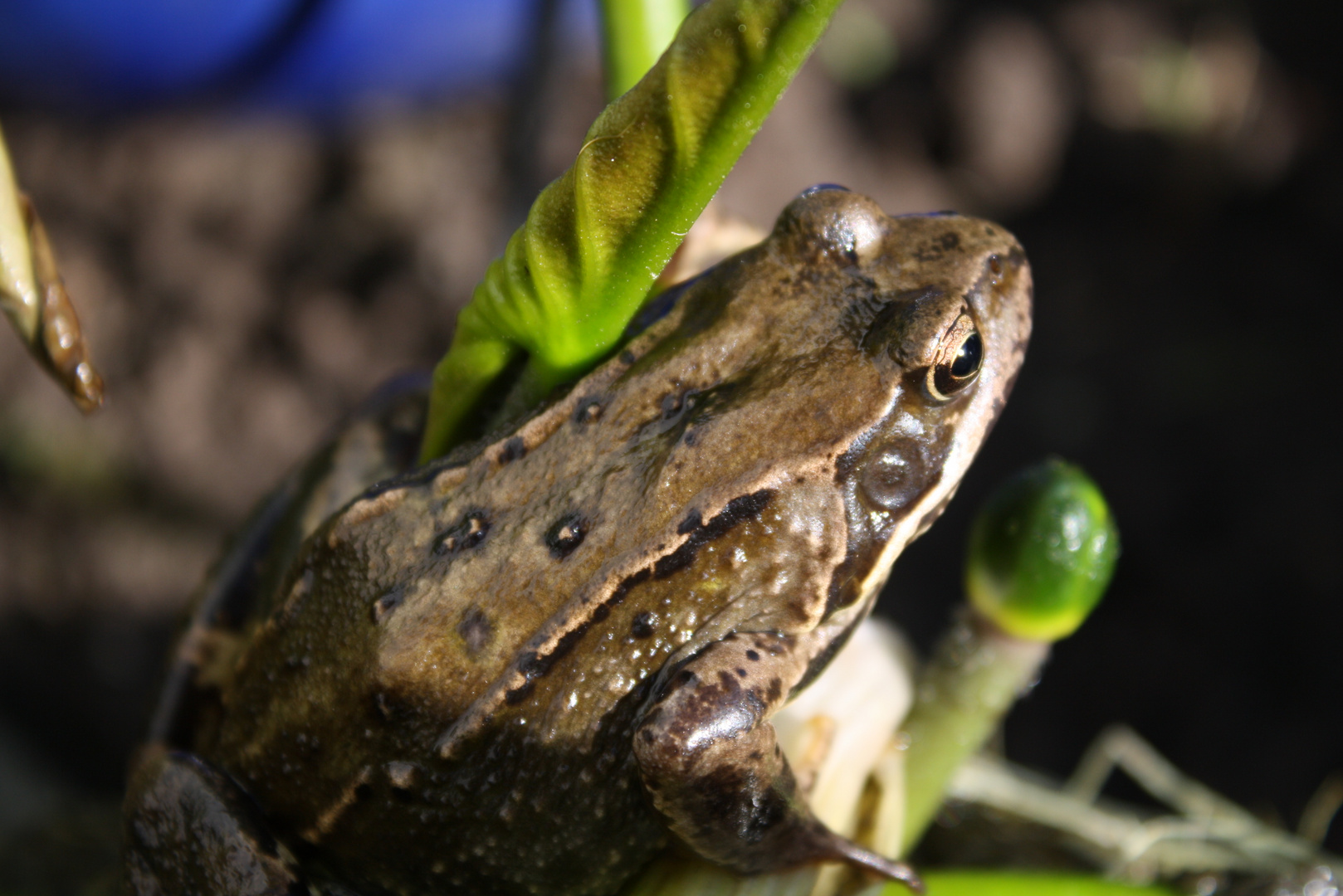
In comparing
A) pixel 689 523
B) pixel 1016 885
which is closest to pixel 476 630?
pixel 689 523

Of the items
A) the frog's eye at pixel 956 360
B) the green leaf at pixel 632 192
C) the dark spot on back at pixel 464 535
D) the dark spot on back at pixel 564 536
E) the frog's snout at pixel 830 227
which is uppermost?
the frog's snout at pixel 830 227

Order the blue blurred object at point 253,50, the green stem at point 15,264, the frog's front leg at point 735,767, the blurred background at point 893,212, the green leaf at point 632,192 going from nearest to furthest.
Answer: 1. the green leaf at point 632,192
2. the green stem at point 15,264
3. the frog's front leg at point 735,767
4. the blue blurred object at point 253,50
5. the blurred background at point 893,212

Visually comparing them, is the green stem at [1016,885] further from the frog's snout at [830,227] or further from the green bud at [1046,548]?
the frog's snout at [830,227]

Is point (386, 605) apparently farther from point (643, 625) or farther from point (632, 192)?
point (632, 192)

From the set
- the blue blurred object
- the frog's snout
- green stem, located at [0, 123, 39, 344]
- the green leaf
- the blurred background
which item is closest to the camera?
the green leaf

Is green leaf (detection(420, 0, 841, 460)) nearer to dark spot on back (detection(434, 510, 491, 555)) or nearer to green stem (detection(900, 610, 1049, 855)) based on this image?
dark spot on back (detection(434, 510, 491, 555))

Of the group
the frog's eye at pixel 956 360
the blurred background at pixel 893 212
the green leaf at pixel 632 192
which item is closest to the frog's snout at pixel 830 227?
the frog's eye at pixel 956 360

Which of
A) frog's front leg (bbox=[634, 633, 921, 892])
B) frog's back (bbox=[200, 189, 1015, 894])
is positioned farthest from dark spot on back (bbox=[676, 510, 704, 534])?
frog's front leg (bbox=[634, 633, 921, 892])
